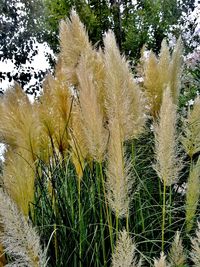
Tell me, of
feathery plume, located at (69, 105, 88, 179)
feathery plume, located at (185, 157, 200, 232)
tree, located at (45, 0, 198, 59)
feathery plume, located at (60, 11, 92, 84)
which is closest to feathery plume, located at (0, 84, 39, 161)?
feathery plume, located at (69, 105, 88, 179)

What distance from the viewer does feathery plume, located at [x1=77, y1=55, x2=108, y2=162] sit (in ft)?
4.75

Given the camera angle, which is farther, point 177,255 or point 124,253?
point 177,255

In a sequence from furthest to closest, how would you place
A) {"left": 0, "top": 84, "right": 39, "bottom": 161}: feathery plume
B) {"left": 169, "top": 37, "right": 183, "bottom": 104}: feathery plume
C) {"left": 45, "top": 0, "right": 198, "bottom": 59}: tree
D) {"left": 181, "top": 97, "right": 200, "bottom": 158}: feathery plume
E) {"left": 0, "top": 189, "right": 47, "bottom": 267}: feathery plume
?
{"left": 45, "top": 0, "right": 198, "bottom": 59}: tree < {"left": 169, "top": 37, "right": 183, "bottom": 104}: feathery plume < {"left": 181, "top": 97, "right": 200, "bottom": 158}: feathery plume < {"left": 0, "top": 84, "right": 39, "bottom": 161}: feathery plume < {"left": 0, "top": 189, "right": 47, "bottom": 267}: feathery plume

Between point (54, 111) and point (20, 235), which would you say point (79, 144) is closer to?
point (54, 111)

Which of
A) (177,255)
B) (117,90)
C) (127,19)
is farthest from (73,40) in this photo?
(127,19)

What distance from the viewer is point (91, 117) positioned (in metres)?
1.46

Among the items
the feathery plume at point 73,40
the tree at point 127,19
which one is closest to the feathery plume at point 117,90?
the feathery plume at point 73,40

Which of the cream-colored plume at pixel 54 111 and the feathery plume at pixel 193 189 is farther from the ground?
the cream-colored plume at pixel 54 111

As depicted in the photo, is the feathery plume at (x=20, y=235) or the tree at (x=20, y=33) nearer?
the feathery plume at (x=20, y=235)

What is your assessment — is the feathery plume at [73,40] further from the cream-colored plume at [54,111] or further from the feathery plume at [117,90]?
the feathery plume at [117,90]

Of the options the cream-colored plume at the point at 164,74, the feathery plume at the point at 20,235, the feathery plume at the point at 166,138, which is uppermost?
the cream-colored plume at the point at 164,74

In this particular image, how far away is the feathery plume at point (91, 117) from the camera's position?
1.45 m

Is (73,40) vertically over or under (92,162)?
over

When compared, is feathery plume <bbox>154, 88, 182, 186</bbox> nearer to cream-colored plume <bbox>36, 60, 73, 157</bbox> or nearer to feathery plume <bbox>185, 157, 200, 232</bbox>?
feathery plume <bbox>185, 157, 200, 232</bbox>
